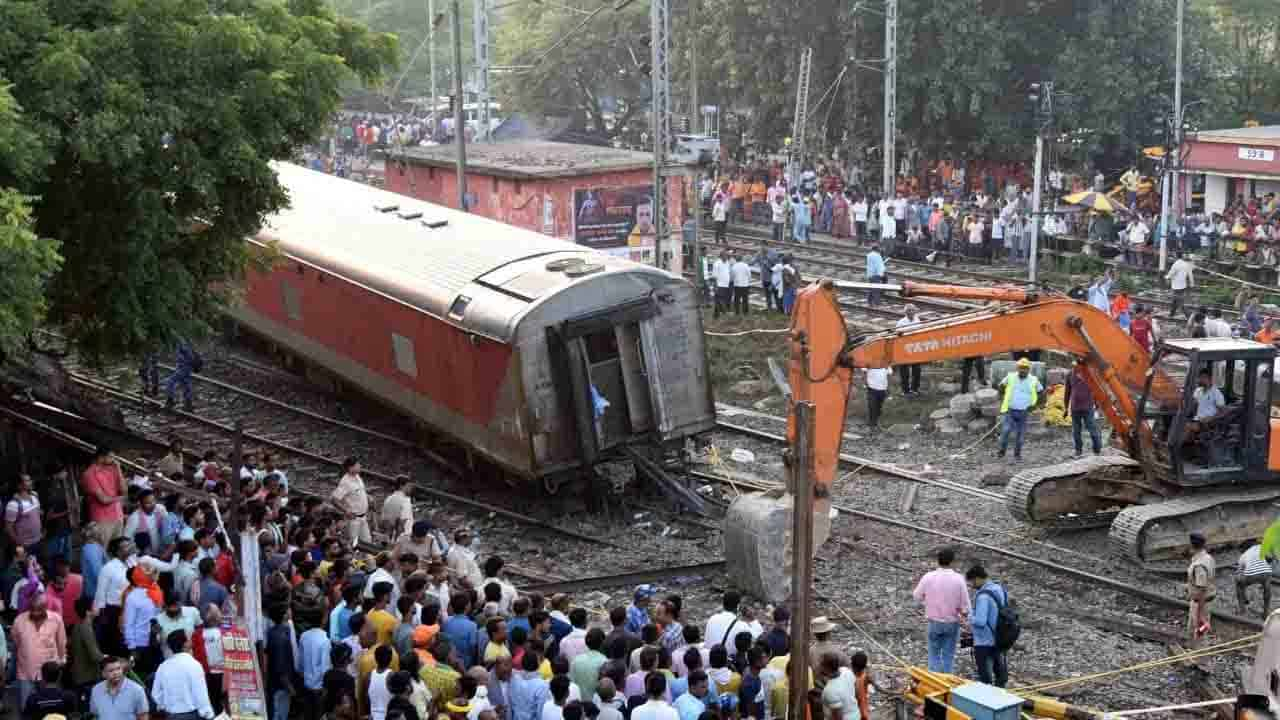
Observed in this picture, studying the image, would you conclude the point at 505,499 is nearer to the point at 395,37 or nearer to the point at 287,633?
the point at 395,37

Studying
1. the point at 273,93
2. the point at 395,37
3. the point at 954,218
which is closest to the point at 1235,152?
the point at 954,218

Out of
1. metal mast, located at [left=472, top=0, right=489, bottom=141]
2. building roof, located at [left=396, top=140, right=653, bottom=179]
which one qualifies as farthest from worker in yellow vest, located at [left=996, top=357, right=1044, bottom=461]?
metal mast, located at [left=472, top=0, right=489, bottom=141]

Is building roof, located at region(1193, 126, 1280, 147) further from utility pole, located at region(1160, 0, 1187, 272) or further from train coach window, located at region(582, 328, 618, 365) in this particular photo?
train coach window, located at region(582, 328, 618, 365)

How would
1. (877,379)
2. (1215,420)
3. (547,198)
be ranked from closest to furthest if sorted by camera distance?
(1215,420) → (877,379) → (547,198)

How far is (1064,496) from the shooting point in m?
18.7

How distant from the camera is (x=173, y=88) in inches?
571

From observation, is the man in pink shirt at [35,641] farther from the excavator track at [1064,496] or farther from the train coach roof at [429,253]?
the excavator track at [1064,496]

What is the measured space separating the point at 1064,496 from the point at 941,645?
16.6 ft

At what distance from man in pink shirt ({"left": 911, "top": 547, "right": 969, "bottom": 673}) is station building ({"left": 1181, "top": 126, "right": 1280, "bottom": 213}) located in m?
24.8

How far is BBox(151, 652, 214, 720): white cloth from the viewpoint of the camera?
438 inches

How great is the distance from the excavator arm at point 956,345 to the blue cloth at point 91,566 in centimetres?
611

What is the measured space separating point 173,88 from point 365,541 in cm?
538

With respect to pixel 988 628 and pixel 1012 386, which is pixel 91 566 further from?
pixel 1012 386

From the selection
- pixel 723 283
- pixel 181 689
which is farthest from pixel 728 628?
pixel 723 283
